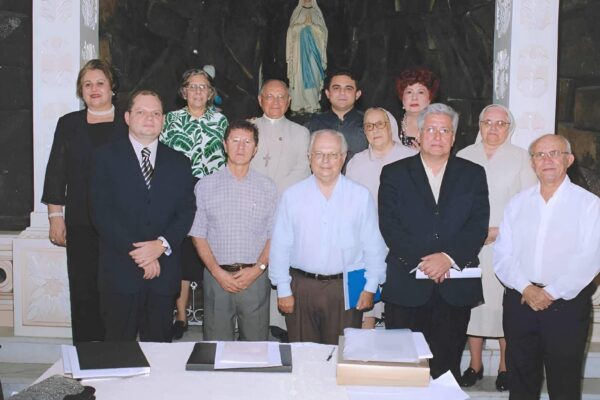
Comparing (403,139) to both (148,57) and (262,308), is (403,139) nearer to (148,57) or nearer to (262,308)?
(262,308)

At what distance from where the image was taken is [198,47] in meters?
7.54

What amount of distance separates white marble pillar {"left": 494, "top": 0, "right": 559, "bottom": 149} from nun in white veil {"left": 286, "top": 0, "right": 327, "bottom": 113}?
11.5 feet

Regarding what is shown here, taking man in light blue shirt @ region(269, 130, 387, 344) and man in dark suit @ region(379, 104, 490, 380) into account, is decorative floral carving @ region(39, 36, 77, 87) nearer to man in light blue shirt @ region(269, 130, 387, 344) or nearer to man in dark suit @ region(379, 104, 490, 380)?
man in light blue shirt @ region(269, 130, 387, 344)

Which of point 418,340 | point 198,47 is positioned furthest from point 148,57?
point 418,340

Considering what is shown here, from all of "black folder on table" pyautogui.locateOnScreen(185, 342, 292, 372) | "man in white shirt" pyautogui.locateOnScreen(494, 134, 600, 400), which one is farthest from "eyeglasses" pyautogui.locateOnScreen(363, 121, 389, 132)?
"black folder on table" pyautogui.locateOnScreen(185, 342, 292, 372)

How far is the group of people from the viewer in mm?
2984

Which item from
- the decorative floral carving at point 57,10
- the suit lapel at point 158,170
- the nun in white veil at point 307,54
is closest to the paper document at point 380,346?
the suit lapel at point 158,170

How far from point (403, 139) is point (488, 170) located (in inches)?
22.7

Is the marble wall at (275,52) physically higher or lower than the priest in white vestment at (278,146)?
higher

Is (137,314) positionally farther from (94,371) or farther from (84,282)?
(94,371)

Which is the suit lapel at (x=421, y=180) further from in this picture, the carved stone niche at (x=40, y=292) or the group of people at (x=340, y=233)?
the carved stone niche at (x=40, y=292)

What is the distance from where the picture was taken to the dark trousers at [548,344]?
9.70 feet

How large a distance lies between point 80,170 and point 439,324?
1.84 m

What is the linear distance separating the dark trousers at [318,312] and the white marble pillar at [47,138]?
1707mm
